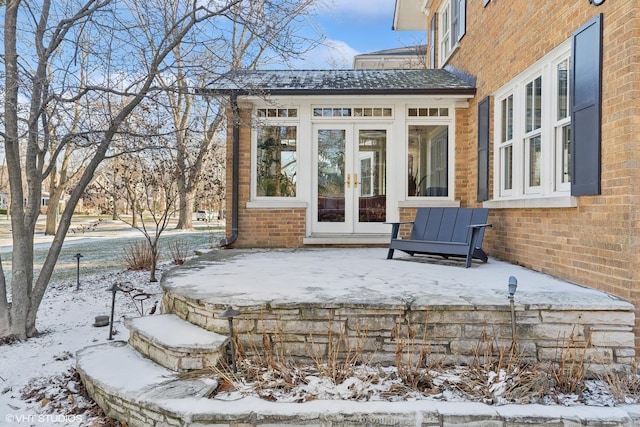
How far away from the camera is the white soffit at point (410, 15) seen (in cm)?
990

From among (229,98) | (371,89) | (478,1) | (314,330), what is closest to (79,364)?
(314,330)

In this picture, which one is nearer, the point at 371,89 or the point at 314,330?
the point at 314,330

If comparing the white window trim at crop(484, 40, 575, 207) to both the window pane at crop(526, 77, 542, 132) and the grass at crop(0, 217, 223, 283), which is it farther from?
the grass at crop(0, 217, 223, 283)

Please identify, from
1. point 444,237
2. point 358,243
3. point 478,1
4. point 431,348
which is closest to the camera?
point 431,348

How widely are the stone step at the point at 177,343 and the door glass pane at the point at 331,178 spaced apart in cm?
391

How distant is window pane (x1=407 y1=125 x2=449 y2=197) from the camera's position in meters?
6.70

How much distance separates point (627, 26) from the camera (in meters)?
3.01

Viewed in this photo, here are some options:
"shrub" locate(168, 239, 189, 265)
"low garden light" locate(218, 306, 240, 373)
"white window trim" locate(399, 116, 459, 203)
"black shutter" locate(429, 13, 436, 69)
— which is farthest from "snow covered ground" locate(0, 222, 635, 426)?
"black shutter" locate(429, 13, 436, 69)

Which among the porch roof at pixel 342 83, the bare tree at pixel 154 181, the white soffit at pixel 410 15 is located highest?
the white soffit at pixel 410 15

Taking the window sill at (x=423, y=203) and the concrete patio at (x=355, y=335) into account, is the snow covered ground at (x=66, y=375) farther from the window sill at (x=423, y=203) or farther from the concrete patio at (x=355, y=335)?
the window sill at (x=423, y=203)

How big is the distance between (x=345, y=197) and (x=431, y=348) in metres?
4.16

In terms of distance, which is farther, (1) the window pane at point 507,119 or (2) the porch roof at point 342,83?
(2) the porch roof at point 342,83

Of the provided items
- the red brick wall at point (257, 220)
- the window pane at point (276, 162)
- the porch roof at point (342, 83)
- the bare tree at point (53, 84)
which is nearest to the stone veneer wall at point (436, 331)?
the bare tree at point (53, 84)

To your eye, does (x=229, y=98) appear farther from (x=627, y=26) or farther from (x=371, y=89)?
(x=627, y=26)
